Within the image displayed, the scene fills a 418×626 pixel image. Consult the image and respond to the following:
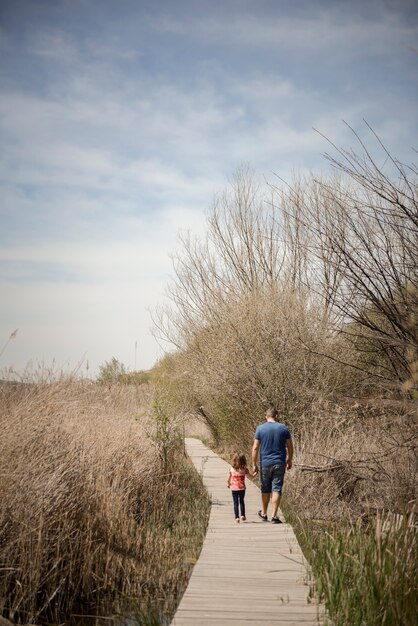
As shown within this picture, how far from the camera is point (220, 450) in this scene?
21.0 m

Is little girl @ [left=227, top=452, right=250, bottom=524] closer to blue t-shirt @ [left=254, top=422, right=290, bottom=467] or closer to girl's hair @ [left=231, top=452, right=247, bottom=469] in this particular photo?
girl's hair @ [left=231, top=452, right=247, bottom=469]

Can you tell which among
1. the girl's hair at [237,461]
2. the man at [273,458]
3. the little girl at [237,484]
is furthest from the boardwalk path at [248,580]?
the girl's hair at [237,461]

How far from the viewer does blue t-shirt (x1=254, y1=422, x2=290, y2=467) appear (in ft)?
27.7

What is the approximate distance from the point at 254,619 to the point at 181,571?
2323mm


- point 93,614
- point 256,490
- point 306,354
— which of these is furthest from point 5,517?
point 306,354

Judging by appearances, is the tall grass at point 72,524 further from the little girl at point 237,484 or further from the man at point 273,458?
the man at point 273,458

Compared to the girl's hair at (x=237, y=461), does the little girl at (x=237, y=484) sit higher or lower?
lower

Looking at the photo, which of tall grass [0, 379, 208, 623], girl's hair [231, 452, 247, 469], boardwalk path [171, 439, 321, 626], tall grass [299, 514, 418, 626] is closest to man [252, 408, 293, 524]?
girl's hair [231, 452, 247, 469]

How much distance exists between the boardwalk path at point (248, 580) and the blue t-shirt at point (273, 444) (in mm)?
888

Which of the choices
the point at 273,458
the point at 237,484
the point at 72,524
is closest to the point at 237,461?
the point at 237,484

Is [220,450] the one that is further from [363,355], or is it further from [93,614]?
[93,614]

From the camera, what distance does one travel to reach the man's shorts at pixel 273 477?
8422mm

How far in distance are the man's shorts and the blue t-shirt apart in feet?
0.23

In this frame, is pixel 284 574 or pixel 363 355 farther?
pixel 363 355
